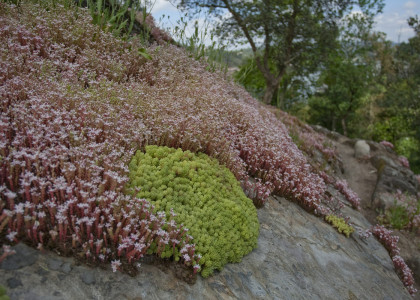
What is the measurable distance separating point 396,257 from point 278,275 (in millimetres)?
4777

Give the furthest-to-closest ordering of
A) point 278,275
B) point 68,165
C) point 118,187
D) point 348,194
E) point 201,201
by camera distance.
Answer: point 348,194, point 278,275, point 201,201, point 118,187, point 68,165

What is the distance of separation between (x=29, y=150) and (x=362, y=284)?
5.39 meters

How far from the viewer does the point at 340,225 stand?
6.45 metres

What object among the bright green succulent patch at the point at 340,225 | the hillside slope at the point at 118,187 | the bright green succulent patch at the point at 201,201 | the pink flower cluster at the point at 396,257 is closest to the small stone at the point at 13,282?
the hillside slope at the point at 118,187

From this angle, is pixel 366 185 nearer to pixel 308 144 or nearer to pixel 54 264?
pixel 308 144

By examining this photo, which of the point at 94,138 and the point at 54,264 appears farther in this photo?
the point at 94,138

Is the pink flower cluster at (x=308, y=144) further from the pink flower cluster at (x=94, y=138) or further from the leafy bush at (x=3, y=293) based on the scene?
the leafy bush at (x=3, y=293)

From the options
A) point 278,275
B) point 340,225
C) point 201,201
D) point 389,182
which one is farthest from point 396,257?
point 389,182

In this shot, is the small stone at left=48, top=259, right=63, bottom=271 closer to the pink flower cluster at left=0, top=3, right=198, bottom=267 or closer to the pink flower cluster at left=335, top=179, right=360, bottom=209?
the pink flower cluster at left=0, top=3, right=198, bottom=267

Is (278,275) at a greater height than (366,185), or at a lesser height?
lesser

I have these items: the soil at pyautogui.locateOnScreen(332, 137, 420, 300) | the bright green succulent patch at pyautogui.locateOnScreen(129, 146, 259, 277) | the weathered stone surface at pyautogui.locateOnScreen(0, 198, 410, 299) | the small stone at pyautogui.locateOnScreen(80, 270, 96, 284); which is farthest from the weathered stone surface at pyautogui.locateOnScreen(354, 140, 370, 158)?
the small stone at pyautogui.locateOnScreen(80, 270, 96, 284)

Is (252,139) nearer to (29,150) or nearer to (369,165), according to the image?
(29,150)

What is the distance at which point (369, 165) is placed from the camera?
14.3 m

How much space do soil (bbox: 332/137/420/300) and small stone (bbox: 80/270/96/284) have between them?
308 inches
